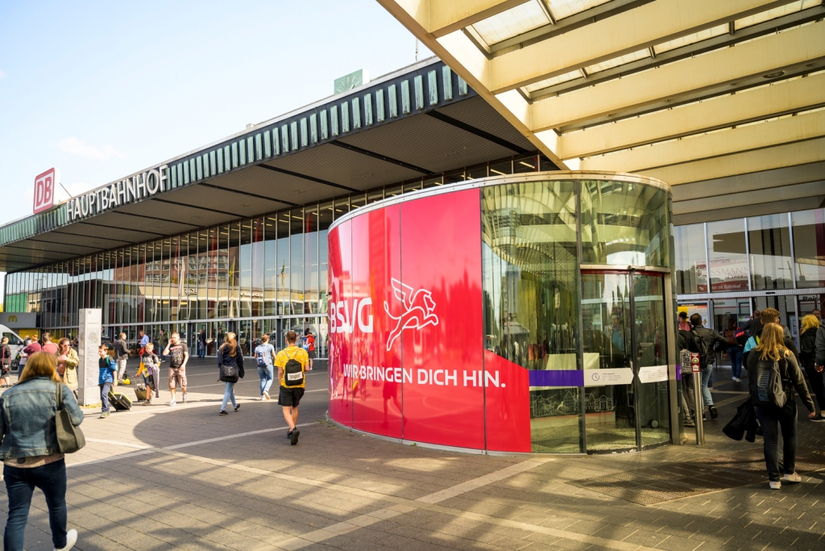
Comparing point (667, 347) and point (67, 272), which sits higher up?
point (67, 272)

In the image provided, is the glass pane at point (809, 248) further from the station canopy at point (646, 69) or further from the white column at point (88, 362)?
the white column at point (88, 362)

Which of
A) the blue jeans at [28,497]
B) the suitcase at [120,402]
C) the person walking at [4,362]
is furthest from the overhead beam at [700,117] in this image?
the person walking at [4,362]

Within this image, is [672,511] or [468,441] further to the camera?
[468,441]

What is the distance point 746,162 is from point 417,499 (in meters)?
10.8

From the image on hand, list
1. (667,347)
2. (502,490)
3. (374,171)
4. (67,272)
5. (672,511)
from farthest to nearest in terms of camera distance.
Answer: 1. (67,272)
2. (374,171)
3. (667,347)
4. (502,490)
5. (672,511)

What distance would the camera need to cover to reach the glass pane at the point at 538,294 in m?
7.42

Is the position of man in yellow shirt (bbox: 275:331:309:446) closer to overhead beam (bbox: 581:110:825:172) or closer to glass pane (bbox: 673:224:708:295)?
overhead beam (bbox: 581:110:825:172)

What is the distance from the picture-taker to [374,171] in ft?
76.1

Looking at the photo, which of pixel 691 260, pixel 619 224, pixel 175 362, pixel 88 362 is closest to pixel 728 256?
pixel 691 260

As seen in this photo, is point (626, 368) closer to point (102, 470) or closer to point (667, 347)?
point (667, 347)

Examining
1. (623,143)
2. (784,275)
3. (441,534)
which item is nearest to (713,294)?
(784,275)

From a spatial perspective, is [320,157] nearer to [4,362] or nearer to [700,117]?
[4,362]

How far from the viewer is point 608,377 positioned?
7.55 meters

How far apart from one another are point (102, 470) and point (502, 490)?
5.01m
